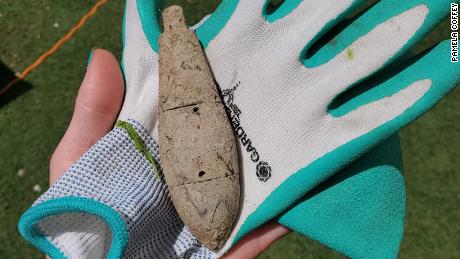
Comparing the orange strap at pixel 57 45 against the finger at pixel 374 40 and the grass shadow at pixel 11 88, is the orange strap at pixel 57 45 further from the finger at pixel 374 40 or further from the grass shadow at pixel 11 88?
the finger at pixel 374 40

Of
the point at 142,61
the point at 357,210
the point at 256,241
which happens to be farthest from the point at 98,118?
the point at 357,210

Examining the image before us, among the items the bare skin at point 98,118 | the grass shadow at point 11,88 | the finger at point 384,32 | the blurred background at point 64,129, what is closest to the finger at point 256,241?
the bare skin at point 98,118

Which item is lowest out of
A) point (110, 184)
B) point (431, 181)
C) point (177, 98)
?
point (431, 181)

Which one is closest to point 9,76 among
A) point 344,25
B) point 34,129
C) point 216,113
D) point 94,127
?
point 34,129

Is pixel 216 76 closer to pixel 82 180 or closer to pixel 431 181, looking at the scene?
pixel 82 180

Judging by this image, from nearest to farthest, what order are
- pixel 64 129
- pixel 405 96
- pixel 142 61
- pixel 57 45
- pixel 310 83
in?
pixel 405 96 < pixel 310 83 < pixel 142 61 < pixel 64 129 < pixel 57 45

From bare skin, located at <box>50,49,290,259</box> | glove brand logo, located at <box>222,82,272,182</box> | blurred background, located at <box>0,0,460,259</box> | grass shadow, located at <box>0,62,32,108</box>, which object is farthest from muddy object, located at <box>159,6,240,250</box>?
grass shadow, located at <box>0,62,32,108</box>

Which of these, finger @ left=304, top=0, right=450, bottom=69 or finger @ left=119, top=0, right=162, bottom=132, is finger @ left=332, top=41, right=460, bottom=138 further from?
finger @ left=119, top=0, right=162, bottom=132

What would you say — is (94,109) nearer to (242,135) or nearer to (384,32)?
(242,135)
